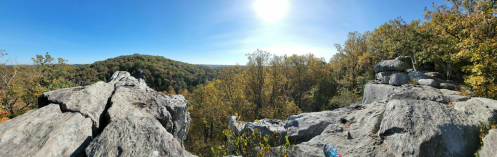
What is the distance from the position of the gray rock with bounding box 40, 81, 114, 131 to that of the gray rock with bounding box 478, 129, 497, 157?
38.5 feet

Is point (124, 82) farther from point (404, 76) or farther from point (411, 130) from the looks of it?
point (404, 76)

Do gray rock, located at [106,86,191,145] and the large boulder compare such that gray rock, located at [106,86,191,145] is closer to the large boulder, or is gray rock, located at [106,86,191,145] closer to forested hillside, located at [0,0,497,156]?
forested hillside, located at [0,0,497,156]

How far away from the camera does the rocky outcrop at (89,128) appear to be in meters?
3.84

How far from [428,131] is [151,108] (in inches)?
403

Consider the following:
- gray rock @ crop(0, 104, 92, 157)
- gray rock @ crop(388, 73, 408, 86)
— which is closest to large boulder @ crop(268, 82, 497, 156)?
gray rock @ crop(0, 104, 92, 157)

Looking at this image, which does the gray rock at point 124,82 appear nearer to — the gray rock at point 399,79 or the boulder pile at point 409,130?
the boulder pile at point 409,130

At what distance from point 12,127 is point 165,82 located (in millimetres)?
124749

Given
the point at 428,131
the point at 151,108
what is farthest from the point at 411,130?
the point at 151,108

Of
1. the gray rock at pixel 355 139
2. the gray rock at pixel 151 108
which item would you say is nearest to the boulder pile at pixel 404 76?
the gray rock at pixel 355 139

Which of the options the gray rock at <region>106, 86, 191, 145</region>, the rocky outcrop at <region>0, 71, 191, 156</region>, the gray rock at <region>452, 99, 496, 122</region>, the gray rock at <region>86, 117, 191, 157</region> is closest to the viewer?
the gray rock at <region>86, 117, 191, 157</region>

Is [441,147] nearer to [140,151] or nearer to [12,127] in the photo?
[140,151]

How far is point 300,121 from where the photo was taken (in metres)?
9.12

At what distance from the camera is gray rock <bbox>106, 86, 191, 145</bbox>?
6711 millimetres

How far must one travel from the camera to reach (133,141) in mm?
3848
